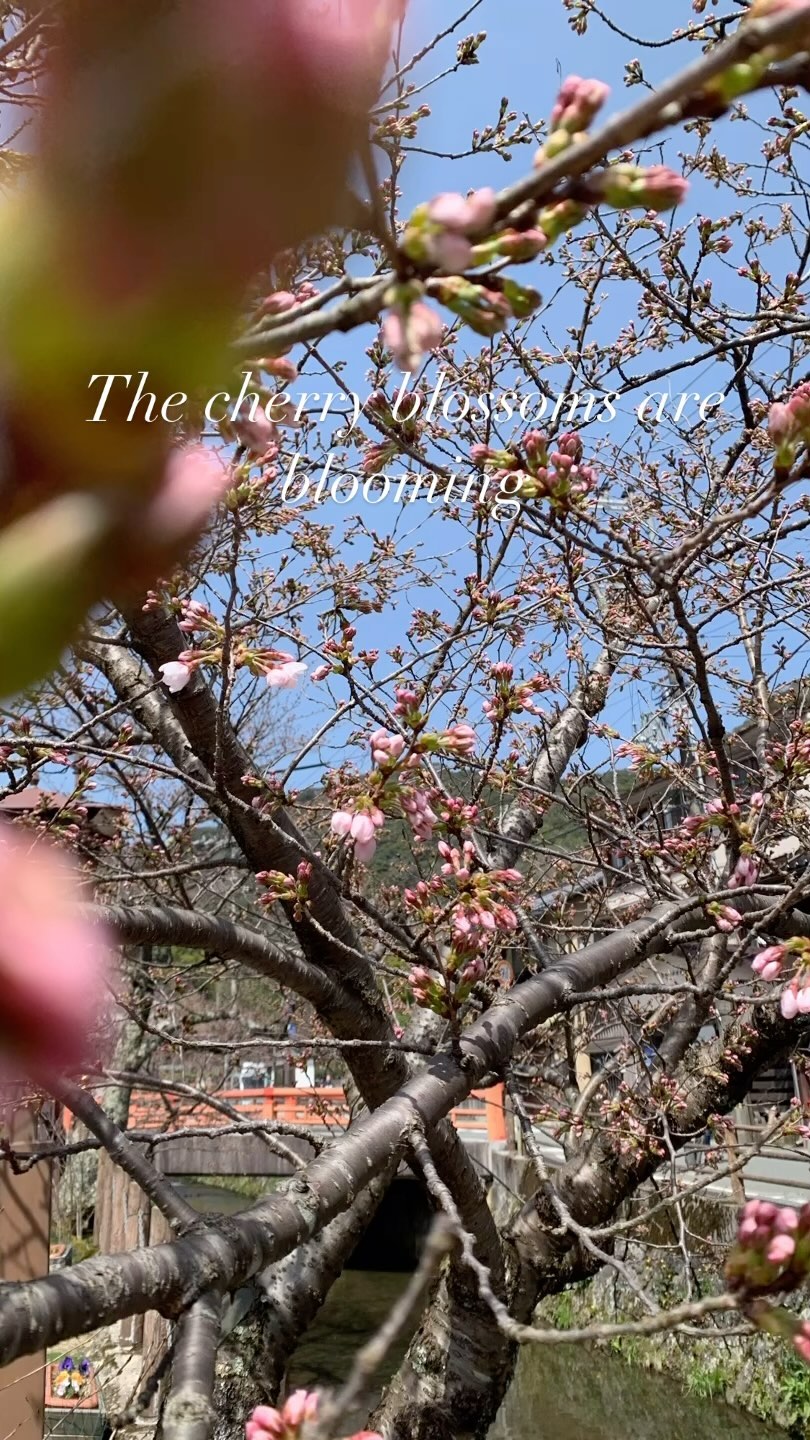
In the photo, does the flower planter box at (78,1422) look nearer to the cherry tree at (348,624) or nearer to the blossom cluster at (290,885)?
the cherry tree at (348,624)

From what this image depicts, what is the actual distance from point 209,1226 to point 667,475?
4.72 metres

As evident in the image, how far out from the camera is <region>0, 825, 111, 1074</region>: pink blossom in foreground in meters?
0.18

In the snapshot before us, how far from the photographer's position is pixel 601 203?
448 millimetres

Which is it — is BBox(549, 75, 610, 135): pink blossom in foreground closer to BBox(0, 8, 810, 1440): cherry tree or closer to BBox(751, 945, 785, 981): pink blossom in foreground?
BBox(0, 8, 810, 1440): cherry tree

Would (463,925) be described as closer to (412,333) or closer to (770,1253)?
(770,1253)

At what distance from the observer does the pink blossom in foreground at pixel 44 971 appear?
0.18m

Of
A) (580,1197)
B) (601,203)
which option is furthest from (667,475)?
(601,203)

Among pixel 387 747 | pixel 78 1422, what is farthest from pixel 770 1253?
pixel 78 1422

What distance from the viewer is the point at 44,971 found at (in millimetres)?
181

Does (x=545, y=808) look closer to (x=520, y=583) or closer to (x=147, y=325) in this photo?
(x=520, y=583)

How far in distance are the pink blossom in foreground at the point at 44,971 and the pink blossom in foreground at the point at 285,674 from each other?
4.95 ft

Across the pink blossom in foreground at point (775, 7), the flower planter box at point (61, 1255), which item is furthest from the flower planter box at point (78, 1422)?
the pink blossom in foreground at point (775, 7)

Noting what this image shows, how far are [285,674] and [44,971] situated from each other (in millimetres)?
1543

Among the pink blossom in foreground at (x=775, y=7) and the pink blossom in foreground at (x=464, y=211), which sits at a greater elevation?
the pink blossom in foreground at (x=775, y=7)
